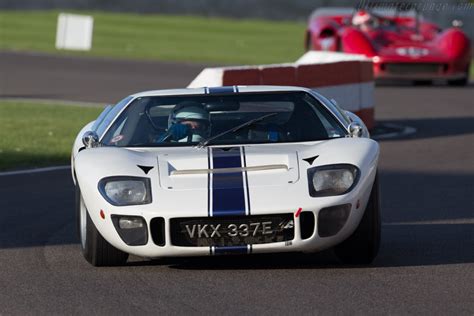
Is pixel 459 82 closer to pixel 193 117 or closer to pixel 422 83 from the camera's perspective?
pixel 422 83

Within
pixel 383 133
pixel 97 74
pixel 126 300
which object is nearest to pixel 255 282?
pixel 126 300

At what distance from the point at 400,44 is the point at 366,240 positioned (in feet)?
54.6

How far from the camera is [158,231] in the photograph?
288 inches

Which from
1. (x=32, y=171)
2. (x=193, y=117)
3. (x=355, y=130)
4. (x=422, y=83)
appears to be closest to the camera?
(x=355, y=130)

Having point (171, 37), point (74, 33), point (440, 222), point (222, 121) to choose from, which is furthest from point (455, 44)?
point (171, 37)

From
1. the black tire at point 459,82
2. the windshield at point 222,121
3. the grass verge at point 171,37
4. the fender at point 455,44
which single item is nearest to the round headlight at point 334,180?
the windshield at point 222,121

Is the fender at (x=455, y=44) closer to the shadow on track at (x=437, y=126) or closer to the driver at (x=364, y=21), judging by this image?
the driver at (x=364, y=21)

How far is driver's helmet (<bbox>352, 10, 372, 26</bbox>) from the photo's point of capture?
24344 millimetres

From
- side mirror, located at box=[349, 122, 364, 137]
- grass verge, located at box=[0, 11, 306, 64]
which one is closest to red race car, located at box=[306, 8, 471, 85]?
grass verge, located at box=[0, 11, 306, 64]

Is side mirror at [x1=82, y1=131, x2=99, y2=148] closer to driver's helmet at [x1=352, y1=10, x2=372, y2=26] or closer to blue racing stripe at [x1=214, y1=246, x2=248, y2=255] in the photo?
blue racing stripe at [x1=214, y1=246, x2=248, y2=255]

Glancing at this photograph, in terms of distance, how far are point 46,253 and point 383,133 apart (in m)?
9.04

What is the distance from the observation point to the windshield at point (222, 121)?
321 inches

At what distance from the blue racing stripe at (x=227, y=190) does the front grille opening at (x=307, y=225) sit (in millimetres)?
345

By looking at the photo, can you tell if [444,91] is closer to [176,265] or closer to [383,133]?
[383,133]
